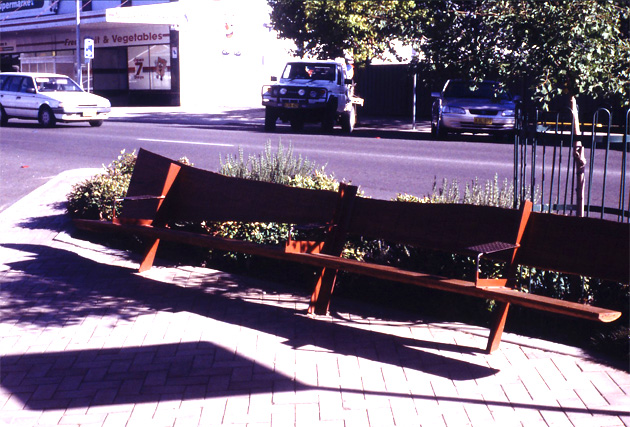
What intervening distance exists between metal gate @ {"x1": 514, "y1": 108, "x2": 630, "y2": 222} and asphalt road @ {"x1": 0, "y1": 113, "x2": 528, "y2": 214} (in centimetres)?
126

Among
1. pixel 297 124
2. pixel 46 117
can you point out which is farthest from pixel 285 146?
pixel 46 117

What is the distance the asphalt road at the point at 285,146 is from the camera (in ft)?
40.5

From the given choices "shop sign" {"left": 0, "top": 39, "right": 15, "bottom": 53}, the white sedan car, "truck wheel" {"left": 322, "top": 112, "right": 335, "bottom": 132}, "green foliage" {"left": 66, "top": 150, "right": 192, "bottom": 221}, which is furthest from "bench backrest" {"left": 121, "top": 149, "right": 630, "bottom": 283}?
"shop sign" {"left": 0, "top": 39, "right": 15, "bottom": 53}

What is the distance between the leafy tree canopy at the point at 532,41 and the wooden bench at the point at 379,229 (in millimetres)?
1424

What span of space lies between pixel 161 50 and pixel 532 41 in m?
34.7

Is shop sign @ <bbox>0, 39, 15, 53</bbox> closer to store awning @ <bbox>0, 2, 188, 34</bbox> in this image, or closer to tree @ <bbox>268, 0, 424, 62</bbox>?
store awning @ <bbox>0, 2, 188, 34</bbox>

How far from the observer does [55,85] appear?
79.3 feet

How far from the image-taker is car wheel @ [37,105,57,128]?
23359 millimetres

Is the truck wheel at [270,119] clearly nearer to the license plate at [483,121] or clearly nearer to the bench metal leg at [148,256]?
the license plate at [483,121]

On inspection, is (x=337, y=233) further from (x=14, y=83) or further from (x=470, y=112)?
(x=14, y=83)

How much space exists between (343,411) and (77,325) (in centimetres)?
222

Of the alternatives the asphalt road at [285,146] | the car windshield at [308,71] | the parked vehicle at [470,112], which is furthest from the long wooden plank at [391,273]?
the car windshield at [308,71]

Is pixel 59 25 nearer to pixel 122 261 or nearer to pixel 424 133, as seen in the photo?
pixel 424 133

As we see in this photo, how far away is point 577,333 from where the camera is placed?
4.96 metres
